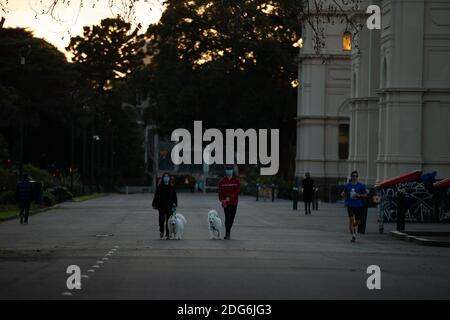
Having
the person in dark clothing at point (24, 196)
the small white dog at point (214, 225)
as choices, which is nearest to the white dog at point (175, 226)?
the small white dog at point (214, 225)

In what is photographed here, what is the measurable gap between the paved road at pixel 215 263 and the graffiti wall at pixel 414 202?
2.65 metres

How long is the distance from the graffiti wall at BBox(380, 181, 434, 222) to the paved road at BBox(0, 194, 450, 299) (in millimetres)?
2649

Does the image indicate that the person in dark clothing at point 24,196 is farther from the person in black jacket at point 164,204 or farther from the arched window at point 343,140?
the arched window at point 343,140

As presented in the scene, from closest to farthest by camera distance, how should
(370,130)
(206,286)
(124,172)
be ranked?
(206,286)
(370,130)
(124,172)

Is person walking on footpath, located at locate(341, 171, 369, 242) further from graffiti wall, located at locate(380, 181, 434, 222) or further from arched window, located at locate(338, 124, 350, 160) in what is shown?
Answer: arched window, located at locate(338, 124, 350, 160)

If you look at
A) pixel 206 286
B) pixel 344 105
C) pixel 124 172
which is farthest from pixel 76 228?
pixel 124 172

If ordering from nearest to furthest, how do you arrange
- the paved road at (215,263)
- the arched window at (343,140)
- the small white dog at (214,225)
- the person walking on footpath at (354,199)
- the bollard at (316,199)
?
the paved road at (215,263)
the small white dog at (214,225)
the person walking on footpath at (354,199)
the bollard at (316,199)
the arched window at (343,140)

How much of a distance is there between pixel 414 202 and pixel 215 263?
18225 mm

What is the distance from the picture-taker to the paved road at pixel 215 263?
16922 millimetres

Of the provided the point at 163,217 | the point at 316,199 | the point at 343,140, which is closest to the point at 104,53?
the point at 343,140

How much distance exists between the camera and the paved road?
16.9 metres
